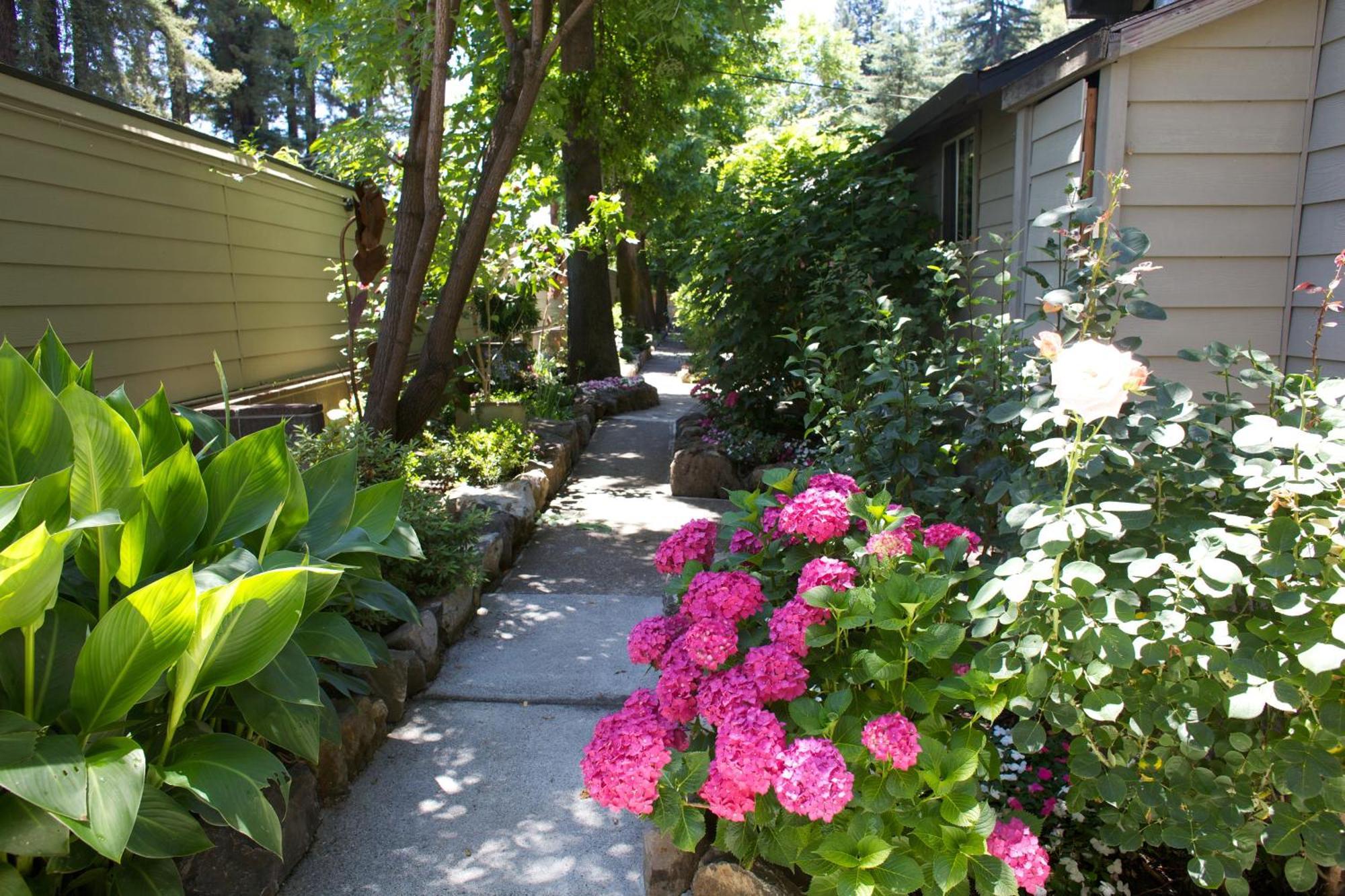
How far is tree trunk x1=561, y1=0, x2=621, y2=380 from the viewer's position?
10617 mm

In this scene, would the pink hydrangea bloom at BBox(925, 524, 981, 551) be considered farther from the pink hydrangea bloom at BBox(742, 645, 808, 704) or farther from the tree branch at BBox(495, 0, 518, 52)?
the tree branch at BBox(495, 0, 518, 52)

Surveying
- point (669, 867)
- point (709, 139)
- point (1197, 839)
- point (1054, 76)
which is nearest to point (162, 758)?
point (669, 867)

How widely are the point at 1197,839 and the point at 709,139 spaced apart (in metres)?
19.9

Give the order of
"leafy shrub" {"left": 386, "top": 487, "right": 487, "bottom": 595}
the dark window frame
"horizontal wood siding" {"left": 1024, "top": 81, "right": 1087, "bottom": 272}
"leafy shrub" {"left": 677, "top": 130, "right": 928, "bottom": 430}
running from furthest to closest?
"leafy shrub" {"left": 677, "top": 130, "right": 928, "bottom": 430} < the dark window frame < "leafy shrub" {"left": 386, "top": 487, "right": 487, "bottom": 595} < "horizontal wood siding" {"left": 1024, "top": 81, "right": 1087, "bottom": 272}

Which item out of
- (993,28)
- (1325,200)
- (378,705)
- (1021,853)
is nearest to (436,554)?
(378,705)

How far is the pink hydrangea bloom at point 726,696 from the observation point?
2018 mm

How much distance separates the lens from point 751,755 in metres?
1.88

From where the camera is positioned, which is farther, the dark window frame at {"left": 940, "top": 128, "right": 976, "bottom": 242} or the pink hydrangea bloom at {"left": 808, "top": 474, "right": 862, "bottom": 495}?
the dark window frame at {"left": 940, "top": 128, "right": 976, "bottom": 242}

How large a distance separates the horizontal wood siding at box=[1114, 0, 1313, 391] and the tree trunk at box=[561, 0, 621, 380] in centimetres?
767

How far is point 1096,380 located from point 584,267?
10.8m

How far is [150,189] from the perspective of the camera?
5.85 meters

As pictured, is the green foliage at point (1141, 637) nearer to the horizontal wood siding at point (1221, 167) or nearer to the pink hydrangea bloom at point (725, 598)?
the pink hydrangea bloom at point (725, 598)

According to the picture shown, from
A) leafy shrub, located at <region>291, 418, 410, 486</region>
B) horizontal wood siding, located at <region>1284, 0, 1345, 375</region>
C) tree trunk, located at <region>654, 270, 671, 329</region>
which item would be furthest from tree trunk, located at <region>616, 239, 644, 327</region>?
horizontal wood siding, located at <region>1284, 0, 1345, 375</region>

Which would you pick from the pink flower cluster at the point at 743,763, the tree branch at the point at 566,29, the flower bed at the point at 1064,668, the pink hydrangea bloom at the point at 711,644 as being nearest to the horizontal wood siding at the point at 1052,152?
the flower bed at the point at 1064,668
